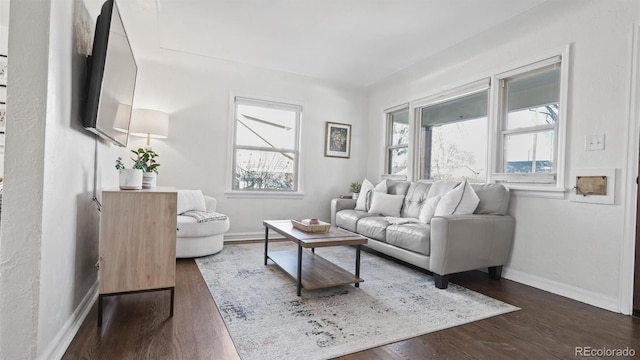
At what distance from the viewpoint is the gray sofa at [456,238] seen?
2.62 m

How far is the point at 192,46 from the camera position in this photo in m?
3.81

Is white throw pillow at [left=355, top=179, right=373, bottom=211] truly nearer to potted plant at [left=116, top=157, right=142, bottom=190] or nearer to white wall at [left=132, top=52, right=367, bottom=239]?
white wall at [left=132, top=52, right=367, bottom=239]

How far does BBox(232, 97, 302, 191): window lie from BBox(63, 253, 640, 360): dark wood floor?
95.7 inches

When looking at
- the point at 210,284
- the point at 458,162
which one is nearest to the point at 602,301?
the point at 458,162

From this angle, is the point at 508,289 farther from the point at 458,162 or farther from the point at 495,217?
the point at 458,162

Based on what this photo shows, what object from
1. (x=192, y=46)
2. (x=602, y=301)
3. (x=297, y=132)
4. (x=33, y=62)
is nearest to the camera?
(x=33, y=62)

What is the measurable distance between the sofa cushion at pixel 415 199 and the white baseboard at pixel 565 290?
3.49ft

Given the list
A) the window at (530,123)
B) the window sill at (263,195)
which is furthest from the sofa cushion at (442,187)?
the window sill at (263,195)

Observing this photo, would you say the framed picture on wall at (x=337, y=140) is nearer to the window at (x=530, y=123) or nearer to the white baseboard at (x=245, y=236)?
the white baseboard at (x=245, y=236)

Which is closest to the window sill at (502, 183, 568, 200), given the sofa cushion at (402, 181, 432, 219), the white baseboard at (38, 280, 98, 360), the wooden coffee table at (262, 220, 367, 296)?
Result: the sofa cushion at (402, 181, 432, 219)

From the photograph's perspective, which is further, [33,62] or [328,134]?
[328,134]

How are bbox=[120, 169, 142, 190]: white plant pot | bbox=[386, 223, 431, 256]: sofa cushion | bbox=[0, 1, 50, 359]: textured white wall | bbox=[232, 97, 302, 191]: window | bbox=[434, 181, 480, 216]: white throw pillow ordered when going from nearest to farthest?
bbox=[0, 1, 50, 359]: textured white wall < bbox=[120, 169, 142, 190]: white plant pot < bbox=[386, 223, 431, 256]: sofa cushion < bbox=[434, 181, 480, 216]: white throw pillow < bbox=[232, 97, 302, 191]: window

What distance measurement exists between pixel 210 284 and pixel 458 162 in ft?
10.2

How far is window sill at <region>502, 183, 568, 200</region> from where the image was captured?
2672 mm
